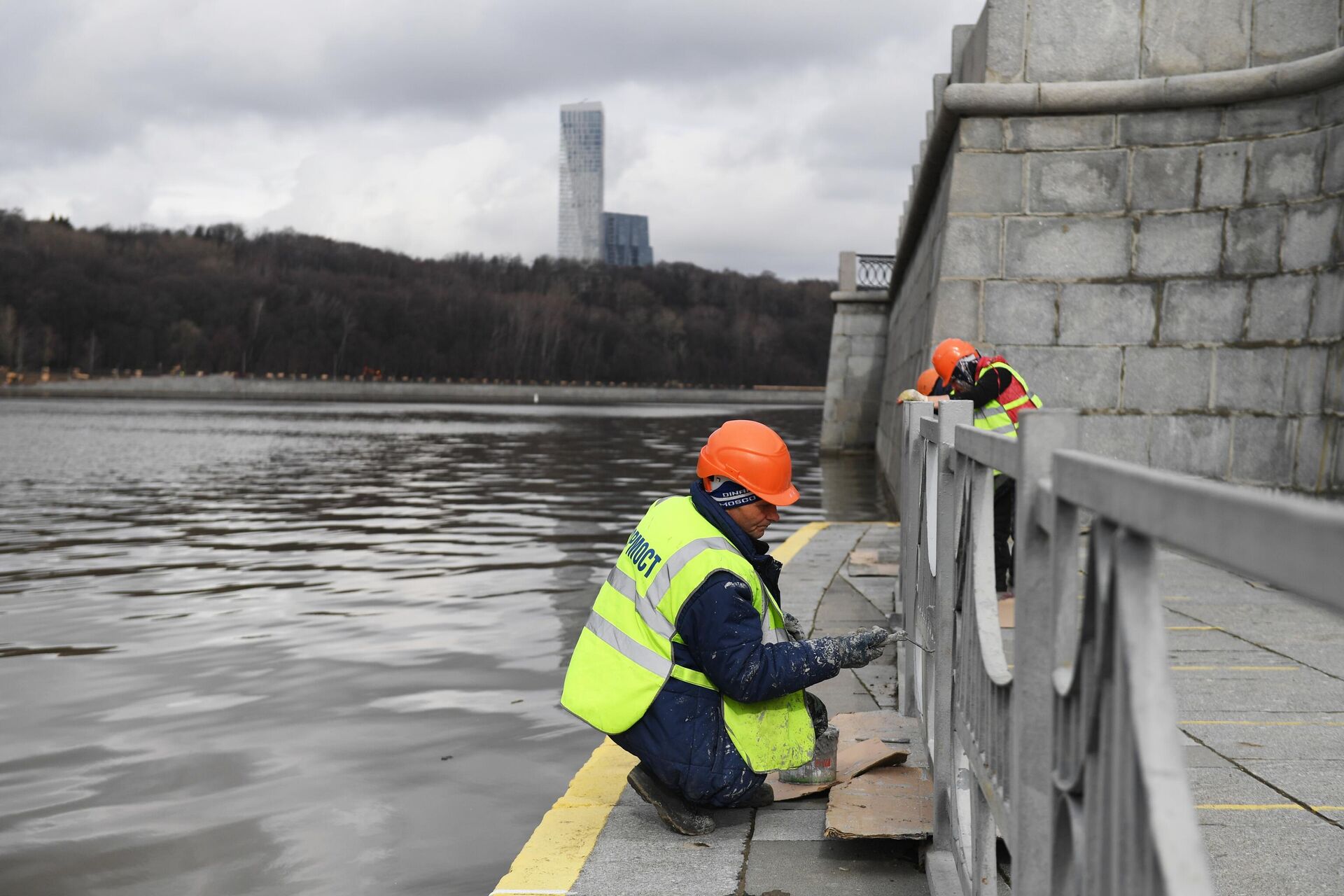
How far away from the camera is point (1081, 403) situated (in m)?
9.95

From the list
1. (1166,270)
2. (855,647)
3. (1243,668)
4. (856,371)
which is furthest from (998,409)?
(856,371)

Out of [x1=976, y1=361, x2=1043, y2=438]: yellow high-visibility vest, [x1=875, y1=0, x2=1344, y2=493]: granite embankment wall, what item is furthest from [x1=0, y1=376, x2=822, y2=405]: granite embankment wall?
[x1=976, y1=361, x2=1043, y2=438]: yellow high-visibility vest

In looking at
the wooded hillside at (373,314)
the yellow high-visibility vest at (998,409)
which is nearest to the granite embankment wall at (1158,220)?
the yellow high-visibility vest at (998,409)

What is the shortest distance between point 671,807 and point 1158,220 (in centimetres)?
768

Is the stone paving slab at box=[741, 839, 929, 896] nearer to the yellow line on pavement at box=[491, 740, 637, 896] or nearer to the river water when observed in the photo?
the yellow line on pavement at box=[491, 740, 637, 896]

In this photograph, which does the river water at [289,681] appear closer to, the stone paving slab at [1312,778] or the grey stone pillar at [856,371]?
the stone paving slab at [1312,778]

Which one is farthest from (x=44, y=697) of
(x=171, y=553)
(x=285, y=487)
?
(x=285, y=487)

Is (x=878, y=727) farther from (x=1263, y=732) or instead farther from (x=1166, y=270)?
(x=1166, y=270)

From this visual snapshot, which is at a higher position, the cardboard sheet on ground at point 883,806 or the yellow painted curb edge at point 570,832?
the cardboard sheet on ground at point 883,806

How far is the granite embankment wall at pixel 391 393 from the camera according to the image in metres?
105

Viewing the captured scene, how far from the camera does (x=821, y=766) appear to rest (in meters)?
4.23

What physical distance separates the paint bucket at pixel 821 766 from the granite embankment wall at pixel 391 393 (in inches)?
3909

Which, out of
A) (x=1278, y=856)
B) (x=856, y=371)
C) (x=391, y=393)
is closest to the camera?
(x=1278, y=856)

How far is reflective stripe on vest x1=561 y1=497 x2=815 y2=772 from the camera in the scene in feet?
12.2
